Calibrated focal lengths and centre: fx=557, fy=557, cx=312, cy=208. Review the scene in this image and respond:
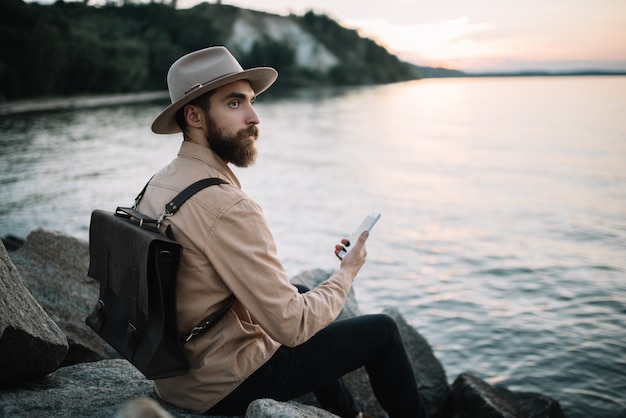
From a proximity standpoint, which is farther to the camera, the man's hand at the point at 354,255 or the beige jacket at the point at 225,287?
the man's hand at the point at 354,255

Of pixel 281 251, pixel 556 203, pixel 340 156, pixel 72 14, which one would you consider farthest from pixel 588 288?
pixel 72 14

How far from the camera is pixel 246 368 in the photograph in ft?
9.71

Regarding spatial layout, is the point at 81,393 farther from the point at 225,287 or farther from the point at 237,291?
the point at 237,291

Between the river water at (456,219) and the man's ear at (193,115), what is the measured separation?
18.4 feet

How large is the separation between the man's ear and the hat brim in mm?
57

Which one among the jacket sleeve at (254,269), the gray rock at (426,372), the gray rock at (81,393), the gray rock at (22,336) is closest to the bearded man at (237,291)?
the jacket sleeve at (254,269)

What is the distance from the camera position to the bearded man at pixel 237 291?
273 cm

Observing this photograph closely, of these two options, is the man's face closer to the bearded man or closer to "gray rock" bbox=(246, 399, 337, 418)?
the bearded man

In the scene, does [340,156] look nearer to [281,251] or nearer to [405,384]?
[281,251]

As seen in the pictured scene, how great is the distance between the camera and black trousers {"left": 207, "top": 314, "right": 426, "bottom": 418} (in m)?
3.09

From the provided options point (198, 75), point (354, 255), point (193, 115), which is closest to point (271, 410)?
point (354, 255)

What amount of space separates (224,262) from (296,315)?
1.46ft

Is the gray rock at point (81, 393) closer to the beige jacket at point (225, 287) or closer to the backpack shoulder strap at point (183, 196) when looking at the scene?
the beige jacket at point (225, 287)

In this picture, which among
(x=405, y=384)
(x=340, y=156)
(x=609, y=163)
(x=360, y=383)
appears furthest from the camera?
(x=340, y=156)
